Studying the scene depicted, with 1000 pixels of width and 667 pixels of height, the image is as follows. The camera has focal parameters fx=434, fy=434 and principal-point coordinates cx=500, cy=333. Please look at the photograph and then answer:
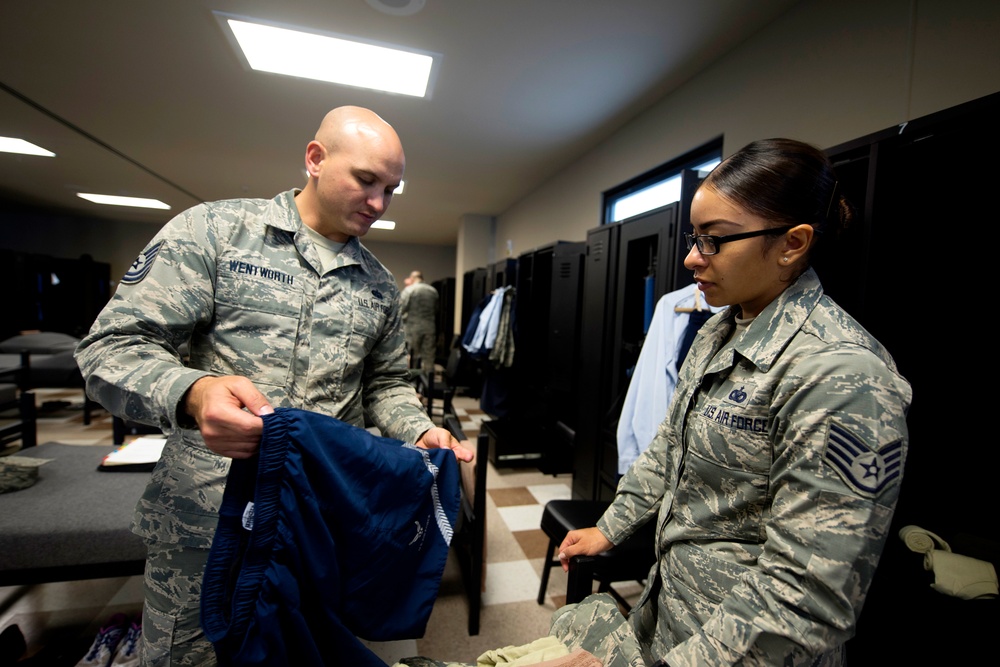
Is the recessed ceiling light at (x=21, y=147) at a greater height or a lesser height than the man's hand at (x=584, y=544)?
greater

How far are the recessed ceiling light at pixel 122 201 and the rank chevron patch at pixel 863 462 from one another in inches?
381

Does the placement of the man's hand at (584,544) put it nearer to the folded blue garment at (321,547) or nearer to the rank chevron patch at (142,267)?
the folded blue garment at (321,547)

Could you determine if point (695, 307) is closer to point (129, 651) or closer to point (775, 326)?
point (775, 326)

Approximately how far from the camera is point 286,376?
1042mm

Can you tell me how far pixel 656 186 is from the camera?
3.53 m

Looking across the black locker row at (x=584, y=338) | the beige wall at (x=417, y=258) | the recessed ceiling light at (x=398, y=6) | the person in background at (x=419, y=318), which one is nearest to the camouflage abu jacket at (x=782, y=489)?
the black locker row at (x=584, y=338)

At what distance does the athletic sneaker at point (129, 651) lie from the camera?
133 cm

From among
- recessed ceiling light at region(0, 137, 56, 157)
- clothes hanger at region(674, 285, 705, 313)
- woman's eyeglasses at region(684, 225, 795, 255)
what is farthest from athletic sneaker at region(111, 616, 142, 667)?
recessed ceiling light at region(0, 137, 56, 157)

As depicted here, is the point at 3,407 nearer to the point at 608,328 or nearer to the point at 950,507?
the point at 608,328

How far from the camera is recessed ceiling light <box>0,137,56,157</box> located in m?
4.67

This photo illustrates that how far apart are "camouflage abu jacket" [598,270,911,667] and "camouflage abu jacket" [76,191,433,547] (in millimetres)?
664

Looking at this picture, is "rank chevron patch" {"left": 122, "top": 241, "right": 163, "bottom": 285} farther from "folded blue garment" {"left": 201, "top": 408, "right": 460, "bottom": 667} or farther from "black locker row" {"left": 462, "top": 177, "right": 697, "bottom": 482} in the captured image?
A: "black locker row" {"left": 462, "top": 177, "right": 697, "bottom": 482}

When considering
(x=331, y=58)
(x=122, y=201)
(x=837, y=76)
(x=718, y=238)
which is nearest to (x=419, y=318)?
(x=331, y=58)

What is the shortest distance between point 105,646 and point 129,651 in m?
0.10
